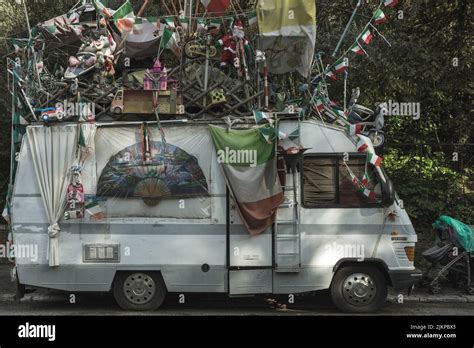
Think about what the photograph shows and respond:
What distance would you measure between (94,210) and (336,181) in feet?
12.1

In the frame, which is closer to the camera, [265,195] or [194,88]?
[265,195]

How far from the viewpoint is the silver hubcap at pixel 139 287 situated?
8.62 meters

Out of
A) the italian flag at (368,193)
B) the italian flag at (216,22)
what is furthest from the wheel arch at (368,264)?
the italian flag at (216,22)

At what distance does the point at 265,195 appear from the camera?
8438 millimetres

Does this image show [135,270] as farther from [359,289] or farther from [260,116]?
[359,289]

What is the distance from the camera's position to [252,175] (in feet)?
27.7

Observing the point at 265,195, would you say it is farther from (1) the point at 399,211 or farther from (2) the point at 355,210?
(1) the point at 399,211

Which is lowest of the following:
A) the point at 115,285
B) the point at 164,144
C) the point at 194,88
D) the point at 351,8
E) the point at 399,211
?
the point at 115,285

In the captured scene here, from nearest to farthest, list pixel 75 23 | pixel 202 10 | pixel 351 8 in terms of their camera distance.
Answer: pixel 75 23
pixel 202 10
pixel 351 8

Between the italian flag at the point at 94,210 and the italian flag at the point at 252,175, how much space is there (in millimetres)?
1966

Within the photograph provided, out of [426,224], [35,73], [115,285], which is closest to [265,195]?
[115,285]

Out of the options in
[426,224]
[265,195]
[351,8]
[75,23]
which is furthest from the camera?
[351,8]

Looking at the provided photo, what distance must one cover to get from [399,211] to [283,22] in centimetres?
339

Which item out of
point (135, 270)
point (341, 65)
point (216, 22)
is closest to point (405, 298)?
point (341, 65)
